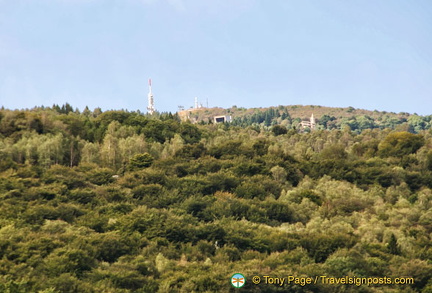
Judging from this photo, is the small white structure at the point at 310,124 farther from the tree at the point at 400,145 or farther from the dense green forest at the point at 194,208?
the tree at the point at 400,145

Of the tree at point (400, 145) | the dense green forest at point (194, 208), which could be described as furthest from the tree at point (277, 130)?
the tree at point (400, 145)

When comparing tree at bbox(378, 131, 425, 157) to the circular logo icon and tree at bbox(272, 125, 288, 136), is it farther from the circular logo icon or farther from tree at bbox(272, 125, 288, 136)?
the circular logo icon

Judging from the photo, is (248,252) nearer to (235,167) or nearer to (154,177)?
(154,177)

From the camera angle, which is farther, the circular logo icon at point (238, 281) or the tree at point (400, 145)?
the tree at point (400, 145)

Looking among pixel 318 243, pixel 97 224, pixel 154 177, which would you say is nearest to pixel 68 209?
pixel 97 224

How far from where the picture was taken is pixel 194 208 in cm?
7075

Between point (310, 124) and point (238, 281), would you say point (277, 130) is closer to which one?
point (310, 124)

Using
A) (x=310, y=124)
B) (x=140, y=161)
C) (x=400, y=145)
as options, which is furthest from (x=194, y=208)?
(x=310, y=124)

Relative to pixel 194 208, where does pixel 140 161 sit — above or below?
above

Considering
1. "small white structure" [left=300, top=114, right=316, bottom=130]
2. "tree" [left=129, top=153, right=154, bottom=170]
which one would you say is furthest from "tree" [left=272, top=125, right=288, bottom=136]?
"small white structure" [left=300, top=114, right=316, bottom=130]

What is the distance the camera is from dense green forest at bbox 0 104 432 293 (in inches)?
1970

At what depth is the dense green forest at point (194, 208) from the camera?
5003 centimetres

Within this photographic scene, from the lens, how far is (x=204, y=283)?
4712 centimetres

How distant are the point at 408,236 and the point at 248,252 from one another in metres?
13.5
